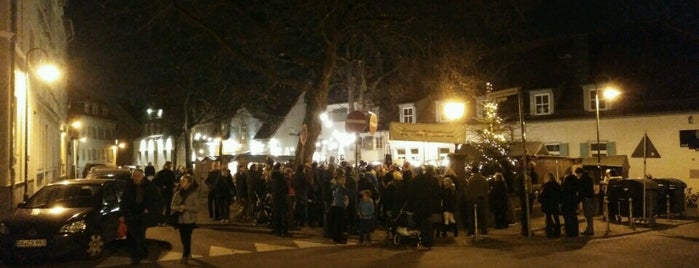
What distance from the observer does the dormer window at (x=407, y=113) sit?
45872 mm

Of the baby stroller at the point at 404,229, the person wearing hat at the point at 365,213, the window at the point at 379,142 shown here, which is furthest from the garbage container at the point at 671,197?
the window at the point at 379,142

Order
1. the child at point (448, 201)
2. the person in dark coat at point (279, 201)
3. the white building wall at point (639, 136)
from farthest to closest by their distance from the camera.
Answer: the white building wall at point (639, 136), the person in dark coat at point (279, 201), the child at point (448, 201)

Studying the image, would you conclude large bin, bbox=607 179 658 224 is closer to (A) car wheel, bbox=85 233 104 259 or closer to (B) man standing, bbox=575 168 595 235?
(B) man standing, bbox=575 168 595 235

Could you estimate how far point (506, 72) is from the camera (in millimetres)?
41625

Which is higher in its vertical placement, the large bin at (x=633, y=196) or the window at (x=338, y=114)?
the window at (x=338, y=114)

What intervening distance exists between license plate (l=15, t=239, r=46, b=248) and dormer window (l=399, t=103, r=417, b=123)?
35168mm

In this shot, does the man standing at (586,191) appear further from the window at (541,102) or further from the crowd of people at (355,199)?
the window at (541,102)

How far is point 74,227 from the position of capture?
12.4 m

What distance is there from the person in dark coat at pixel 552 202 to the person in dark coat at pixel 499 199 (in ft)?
4.02

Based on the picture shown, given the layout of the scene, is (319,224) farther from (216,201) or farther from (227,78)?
(227,78)

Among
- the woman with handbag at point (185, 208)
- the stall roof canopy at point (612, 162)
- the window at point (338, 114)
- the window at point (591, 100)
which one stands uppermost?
the window at point (338, 114)

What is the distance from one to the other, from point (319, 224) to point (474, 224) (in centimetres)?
482

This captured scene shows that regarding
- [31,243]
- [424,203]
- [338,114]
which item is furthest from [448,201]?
[338,114]

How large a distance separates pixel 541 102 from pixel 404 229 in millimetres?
26610
